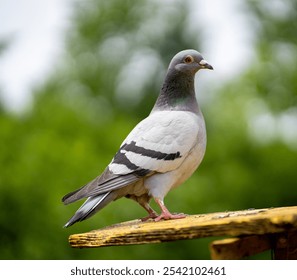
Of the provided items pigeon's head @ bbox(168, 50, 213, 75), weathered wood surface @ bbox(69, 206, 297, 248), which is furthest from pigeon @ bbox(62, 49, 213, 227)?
weathered wood surface @ bbox(69, 206, 297, 248)

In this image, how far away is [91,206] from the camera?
4.28m

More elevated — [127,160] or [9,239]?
[127,160]

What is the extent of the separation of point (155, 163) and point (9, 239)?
8.38 metres

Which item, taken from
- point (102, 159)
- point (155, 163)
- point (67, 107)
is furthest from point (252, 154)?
point (155, 163)

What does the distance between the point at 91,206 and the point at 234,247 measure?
138 cm

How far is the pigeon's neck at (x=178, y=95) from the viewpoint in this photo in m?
4.68

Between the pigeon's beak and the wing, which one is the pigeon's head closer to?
the pigeon's beak

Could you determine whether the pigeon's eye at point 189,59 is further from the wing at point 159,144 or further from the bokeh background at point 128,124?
the bokeh background at point 128,124

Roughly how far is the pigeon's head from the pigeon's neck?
7 centimetres

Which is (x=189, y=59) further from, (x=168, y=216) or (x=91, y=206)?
(x=91, y=206)

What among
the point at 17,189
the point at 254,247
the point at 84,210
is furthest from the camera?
the point at 17,189

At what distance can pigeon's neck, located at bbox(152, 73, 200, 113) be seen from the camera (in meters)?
4.68

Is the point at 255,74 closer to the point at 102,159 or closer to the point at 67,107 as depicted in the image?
the point at 67,107

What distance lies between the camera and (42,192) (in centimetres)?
1228
